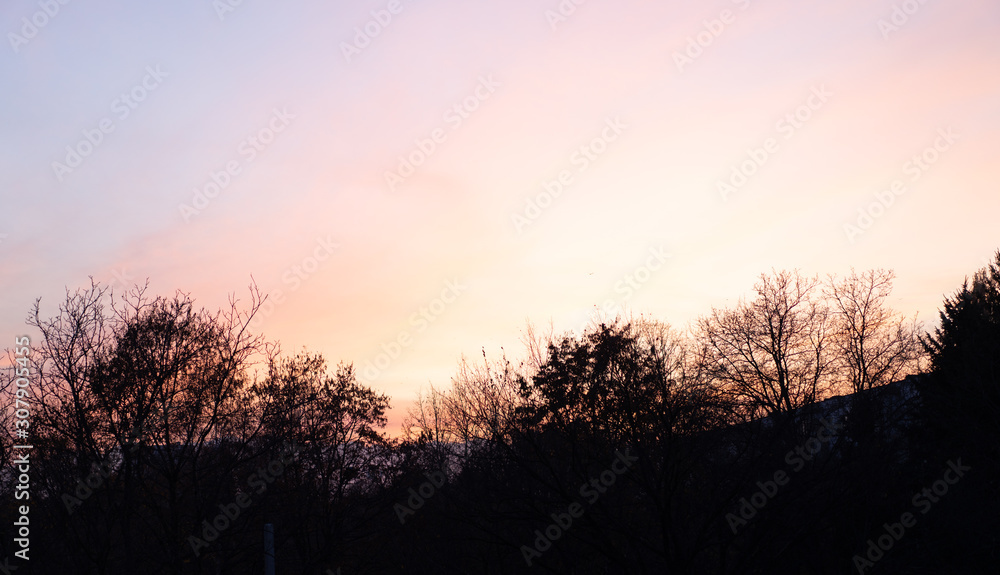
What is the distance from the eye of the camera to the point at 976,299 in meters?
27.8

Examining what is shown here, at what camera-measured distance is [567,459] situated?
2389cm

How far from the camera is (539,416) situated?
1983cm

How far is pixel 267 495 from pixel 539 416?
9.09m

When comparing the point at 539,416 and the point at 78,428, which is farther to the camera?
the point at 539,416

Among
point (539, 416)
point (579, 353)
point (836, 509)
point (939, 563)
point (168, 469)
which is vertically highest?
point (579, 353)

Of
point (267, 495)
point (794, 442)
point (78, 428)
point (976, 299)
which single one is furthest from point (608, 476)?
point (976, 299)

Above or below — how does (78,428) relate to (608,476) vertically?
above

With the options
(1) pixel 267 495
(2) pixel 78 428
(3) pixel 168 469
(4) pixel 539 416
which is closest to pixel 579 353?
(4) pixel 539 416

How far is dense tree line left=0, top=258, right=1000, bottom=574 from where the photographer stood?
1055 cm

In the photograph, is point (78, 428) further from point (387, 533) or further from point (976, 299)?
point (976, 299)

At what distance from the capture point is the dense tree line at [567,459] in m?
10.6

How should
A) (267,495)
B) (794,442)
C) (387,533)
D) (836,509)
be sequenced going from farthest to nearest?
1. (387,533)
2. (267,495)
3. (794,442)
4. (836,509)

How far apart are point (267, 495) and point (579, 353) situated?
12.7 metres

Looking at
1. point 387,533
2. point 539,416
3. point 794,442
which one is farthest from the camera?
point 387,533
